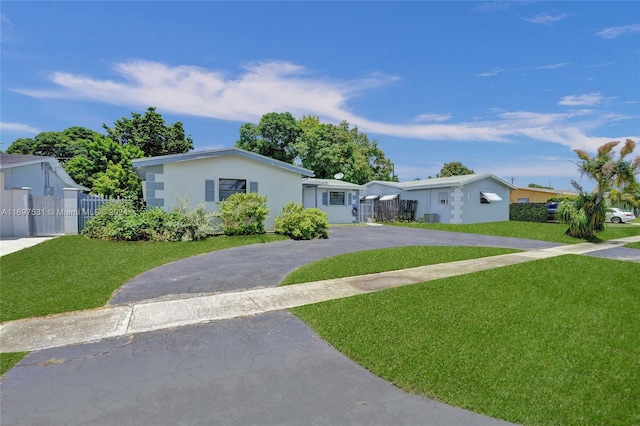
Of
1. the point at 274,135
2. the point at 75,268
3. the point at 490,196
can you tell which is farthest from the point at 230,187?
the point at 490,196

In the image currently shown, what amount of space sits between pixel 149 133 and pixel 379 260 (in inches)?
1113

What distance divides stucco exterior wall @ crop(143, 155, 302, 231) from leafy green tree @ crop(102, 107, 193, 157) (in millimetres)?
17970

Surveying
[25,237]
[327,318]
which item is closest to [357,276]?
[327,318]

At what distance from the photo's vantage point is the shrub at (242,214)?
13.8 meters

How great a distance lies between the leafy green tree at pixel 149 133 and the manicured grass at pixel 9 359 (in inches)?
1144

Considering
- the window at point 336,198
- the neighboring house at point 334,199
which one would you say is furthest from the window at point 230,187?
the window at point 336,198

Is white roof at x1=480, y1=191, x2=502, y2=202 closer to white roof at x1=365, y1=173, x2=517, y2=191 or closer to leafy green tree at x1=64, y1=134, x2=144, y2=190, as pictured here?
white roof at x1=365, y1=173, x2=517, y2=191

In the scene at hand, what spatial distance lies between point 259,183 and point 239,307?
1078 cm

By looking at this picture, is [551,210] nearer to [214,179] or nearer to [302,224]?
[302,224]

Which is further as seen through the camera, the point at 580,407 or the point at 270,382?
the point at 270,382

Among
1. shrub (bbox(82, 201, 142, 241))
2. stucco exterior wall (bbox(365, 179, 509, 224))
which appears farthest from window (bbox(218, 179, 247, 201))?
stucco exterior wall (bbox(365, 179, 509, 224))

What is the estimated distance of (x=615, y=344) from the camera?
13.9 feet

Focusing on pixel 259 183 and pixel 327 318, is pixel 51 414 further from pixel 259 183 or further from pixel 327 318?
pixel 259 183

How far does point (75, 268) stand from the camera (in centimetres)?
823
